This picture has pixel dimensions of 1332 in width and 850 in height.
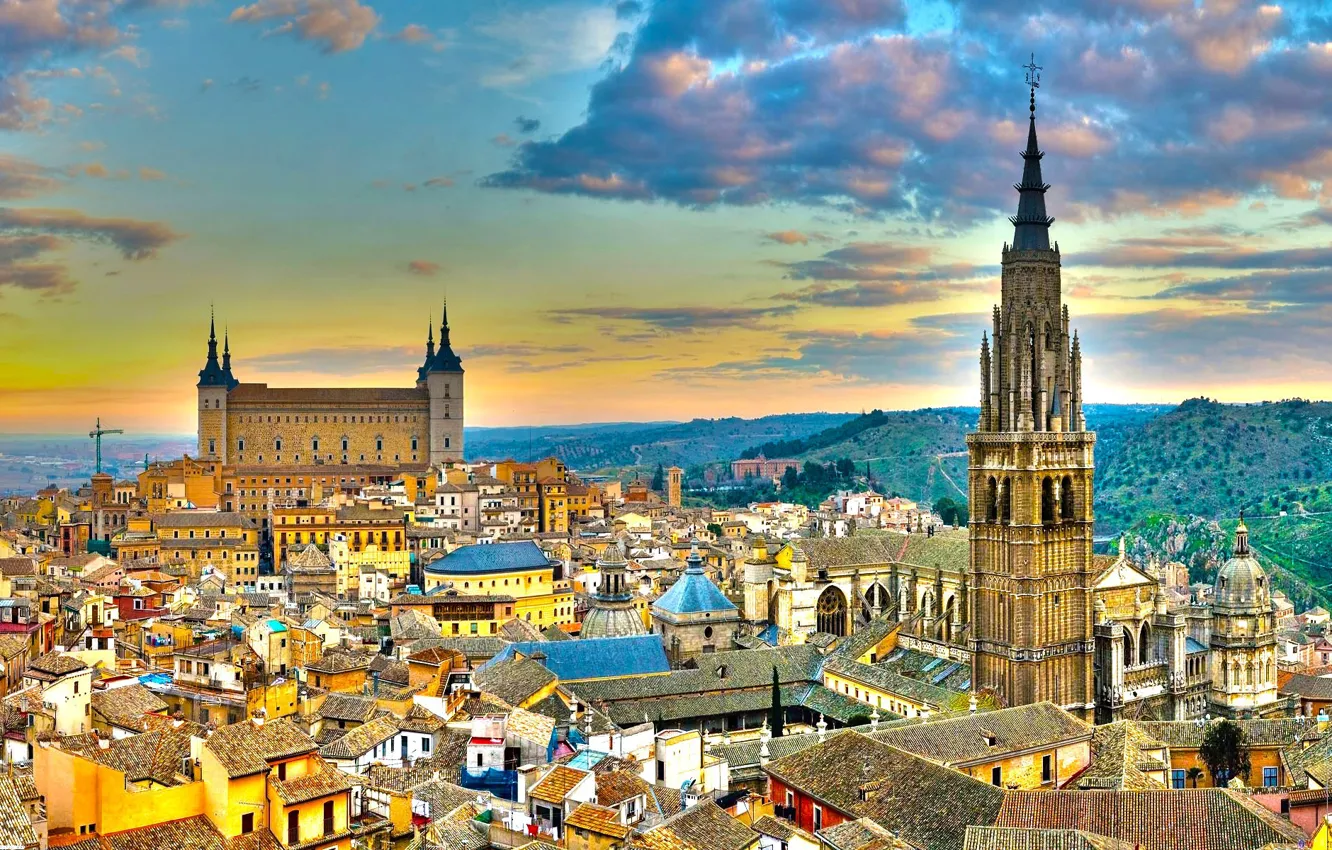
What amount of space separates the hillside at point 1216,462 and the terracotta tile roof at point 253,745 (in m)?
131

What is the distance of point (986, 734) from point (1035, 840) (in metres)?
11.5

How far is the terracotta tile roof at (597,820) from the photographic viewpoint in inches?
942

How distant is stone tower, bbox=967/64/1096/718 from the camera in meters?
47.6

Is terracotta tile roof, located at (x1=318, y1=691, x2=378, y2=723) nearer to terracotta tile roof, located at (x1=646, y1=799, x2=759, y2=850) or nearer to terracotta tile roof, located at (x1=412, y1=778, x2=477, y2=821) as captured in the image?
terracotta tile roof, located at (x1=412, y1=778, x2=477, y2=821)

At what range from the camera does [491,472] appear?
364 feet

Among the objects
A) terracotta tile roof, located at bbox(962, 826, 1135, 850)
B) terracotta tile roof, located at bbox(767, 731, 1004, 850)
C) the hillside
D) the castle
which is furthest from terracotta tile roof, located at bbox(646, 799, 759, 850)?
the hillside

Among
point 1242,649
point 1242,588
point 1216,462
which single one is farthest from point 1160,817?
point 1216,462

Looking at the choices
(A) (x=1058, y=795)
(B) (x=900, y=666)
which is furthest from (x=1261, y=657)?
(A) (x=1058, y=795)

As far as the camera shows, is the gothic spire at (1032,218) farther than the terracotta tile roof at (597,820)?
Yes

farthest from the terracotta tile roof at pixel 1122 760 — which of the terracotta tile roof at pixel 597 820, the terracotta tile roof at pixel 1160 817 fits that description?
the terracotta tile roof at pixel 597 820

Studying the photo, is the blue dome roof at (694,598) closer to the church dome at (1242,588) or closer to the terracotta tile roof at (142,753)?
the church dome at (1242,588)

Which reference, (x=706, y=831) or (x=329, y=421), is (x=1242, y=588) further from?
(x=329, y=421)

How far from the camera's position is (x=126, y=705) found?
34344 mm

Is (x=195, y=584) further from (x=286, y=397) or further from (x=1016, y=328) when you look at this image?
(x=286, y=397)
